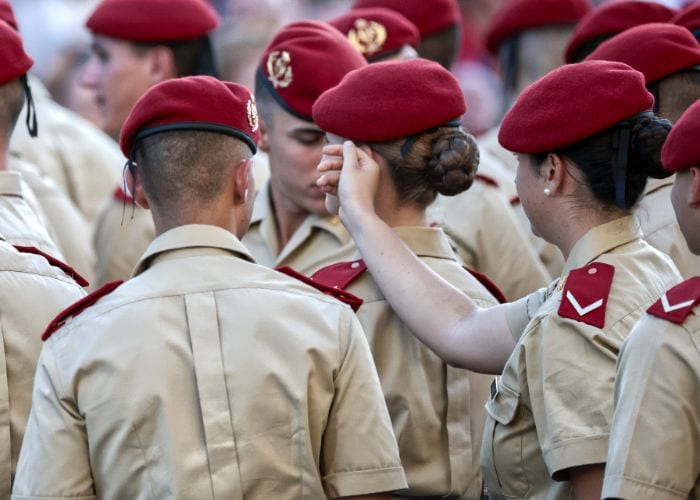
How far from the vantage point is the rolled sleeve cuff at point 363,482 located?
344 cm

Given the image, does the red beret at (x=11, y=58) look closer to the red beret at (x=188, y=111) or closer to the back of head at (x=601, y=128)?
the red beret at (x=188, y=111)

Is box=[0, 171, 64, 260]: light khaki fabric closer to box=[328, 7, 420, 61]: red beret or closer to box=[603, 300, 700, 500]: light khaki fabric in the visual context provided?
box=[328, 7, 420, 61]: red beret

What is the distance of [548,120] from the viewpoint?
371cm

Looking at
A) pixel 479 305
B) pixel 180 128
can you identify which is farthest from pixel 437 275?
pixel 180 128

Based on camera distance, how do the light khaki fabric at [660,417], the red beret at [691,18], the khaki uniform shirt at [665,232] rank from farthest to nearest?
the red beret at [691,18]
the khaki uniform shirt at [665,232]
the light khaki fabric at [660,417]

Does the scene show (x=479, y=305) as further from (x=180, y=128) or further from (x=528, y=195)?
(x=180, y=128)

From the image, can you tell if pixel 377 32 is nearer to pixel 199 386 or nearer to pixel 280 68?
pixel 280 68

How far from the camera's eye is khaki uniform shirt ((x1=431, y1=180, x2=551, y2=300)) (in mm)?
5227

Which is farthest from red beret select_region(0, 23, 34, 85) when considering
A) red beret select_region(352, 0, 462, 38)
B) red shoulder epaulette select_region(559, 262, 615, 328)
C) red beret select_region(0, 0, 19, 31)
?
red beret select_region(352, 0, 462, 38)

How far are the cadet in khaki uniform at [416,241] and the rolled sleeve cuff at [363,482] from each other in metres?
0.47

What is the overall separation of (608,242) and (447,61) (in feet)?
10.3

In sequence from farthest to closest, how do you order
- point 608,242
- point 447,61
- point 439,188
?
point 447,61 < point 439,188 < point 608,242

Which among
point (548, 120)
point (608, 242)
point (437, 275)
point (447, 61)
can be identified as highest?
point (548, 120)

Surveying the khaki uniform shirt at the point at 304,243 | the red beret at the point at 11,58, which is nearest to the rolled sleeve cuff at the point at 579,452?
the khaki uniform shirt at the point at 304,243
